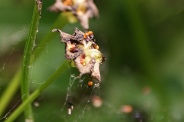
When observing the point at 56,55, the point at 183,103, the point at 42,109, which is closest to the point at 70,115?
the point at 42,109

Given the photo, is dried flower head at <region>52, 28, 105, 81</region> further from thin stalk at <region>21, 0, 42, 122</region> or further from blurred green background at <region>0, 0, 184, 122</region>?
blurred green background at <region>0, 0, 184, 122</region>

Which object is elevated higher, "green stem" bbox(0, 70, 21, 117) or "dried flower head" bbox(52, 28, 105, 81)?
"green stem" bbox(0, 70, 21, 117)

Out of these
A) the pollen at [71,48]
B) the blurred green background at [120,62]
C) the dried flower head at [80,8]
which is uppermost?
the blurred green background at [120,62]

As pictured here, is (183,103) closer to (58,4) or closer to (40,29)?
(40,29)

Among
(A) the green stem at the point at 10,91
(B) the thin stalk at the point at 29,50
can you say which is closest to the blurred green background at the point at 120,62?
(A) the green stem at the point at 10,91

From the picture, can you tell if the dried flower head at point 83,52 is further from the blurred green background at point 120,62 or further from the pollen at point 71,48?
the blurred green background at point 120,62

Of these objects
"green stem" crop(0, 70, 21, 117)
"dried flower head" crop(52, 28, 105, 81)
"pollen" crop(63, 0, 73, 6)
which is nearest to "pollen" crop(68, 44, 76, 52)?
"dried flower head" crop(52, 28, 105, 81)
